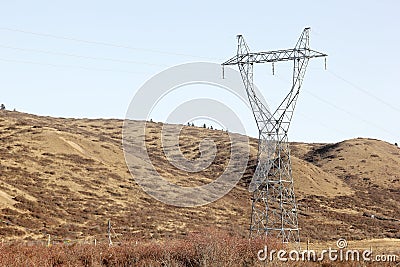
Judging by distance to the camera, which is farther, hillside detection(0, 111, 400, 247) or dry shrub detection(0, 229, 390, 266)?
hillside detection(0, 111, 400, 247)

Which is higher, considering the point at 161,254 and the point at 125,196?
the point at 125,196

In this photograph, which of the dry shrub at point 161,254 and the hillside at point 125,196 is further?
the hillside at point 125,196

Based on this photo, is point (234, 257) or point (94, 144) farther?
point (94, 144)

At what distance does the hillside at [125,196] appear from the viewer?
155ft

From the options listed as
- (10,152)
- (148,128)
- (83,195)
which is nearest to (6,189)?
(83,195)

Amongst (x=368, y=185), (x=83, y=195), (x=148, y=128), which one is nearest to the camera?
(x=83, y=195)

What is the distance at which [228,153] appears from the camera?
338ft

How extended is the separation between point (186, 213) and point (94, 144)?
25767mm

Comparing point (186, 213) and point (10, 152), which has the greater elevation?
point (10, 152)

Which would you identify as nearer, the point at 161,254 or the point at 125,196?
the point at 161,254

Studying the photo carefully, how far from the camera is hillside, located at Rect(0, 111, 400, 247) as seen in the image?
47.2 m

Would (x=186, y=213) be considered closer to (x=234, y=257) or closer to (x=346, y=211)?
(x=346, y=211)

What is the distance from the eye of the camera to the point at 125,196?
61.3 metres

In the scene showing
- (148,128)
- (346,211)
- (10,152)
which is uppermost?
(148,128)
